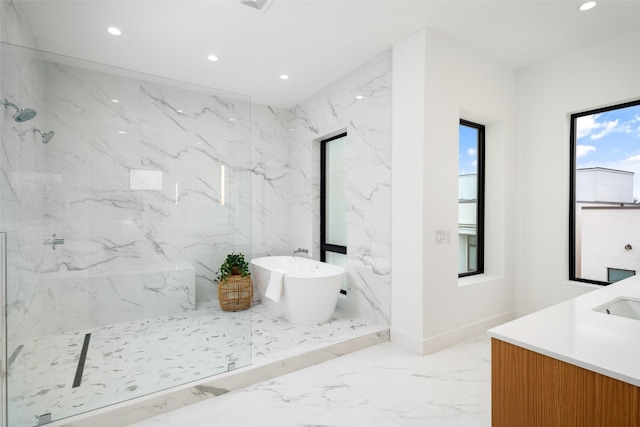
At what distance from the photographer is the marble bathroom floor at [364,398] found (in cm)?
190

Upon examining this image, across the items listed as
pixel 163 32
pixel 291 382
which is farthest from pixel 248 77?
pixel 291 382

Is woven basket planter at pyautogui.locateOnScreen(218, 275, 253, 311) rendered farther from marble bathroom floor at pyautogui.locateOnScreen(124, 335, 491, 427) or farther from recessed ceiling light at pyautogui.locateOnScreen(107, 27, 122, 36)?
recessed ceiling light at pyautogui.locateOnScreen(107, 27, 122, 36)

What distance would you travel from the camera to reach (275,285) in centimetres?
327

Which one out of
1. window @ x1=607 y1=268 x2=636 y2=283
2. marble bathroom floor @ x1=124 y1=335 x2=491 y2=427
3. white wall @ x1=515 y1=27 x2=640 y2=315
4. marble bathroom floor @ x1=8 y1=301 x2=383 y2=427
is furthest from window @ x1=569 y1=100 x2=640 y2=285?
marble bathroom floor @ x1=8 y1=301 x2=383 y2=427

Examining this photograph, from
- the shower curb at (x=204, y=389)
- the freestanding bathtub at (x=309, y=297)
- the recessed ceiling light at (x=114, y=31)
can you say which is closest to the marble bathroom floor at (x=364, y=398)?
the shower curb at (x=204, y=389)

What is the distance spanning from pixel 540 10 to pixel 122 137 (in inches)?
129

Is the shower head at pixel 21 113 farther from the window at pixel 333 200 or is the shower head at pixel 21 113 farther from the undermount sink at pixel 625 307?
the undermount sink at pixel 625 307

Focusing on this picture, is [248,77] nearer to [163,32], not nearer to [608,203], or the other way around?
[163,32]

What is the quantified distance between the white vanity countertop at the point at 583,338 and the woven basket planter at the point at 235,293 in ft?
8.57

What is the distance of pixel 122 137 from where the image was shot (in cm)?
223

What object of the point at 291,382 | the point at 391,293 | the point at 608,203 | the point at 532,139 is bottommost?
the point at 291,382

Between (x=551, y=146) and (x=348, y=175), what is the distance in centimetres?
209

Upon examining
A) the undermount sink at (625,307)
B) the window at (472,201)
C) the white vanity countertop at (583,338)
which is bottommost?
the undermount sink at (625,307)

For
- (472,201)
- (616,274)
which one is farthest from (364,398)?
(616,274)
